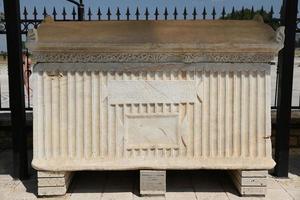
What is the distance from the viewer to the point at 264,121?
12.4ft

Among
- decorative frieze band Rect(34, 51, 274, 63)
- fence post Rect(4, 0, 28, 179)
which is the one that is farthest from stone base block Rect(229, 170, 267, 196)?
fence post Rect(4, 0, 28, 179)

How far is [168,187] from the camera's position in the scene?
4086 mm

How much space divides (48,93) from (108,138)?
2.23 feet

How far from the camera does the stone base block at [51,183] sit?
3803 mm

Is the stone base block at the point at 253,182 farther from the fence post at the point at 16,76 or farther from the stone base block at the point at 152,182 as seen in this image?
the fence post at the point at 16,76

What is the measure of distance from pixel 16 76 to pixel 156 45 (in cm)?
156

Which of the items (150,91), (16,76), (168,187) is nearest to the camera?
(150,91)

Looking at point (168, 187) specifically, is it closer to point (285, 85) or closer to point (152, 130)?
point (152, 130)

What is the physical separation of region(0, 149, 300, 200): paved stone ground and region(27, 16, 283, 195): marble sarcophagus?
0.25 m

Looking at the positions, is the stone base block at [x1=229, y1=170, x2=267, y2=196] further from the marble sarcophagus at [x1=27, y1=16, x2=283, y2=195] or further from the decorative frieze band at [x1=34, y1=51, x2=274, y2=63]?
the decorative frieze band at [x1=34, y1=51, x2=274, y2=63]

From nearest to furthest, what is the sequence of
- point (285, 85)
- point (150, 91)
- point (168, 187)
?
point (150, 91) → point (168, 187) → point (285, 85)

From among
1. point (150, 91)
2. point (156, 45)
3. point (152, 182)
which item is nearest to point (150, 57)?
point (156, 45)

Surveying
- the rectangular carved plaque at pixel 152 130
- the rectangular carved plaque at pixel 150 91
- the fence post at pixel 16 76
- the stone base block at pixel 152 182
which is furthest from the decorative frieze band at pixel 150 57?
the stone base block at pixel 152 182

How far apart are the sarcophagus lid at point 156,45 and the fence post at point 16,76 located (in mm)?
513
